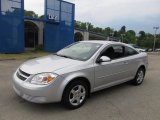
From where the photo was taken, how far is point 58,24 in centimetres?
2669

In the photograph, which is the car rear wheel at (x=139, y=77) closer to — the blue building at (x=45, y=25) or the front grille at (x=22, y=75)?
the front grille at (x=22, y=75)

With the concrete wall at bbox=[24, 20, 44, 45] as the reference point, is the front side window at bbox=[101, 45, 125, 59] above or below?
below

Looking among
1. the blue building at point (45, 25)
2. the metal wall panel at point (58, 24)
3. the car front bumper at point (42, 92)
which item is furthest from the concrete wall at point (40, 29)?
the car front bumper at point (42, 92)

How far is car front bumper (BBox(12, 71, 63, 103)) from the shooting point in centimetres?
418

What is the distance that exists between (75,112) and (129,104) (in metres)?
1.44

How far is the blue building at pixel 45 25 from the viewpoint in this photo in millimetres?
20547

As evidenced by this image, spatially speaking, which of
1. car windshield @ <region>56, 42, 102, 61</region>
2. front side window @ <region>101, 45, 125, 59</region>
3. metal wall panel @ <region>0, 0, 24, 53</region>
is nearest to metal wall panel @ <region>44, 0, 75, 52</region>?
metal wall panel @ <region>0, 0, 24, 53</region>

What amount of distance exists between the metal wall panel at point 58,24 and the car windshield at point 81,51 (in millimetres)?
19992

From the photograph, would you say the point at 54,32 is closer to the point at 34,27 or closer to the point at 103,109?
the point at 34,27

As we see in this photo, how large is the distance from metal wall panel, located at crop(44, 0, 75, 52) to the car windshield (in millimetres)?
19992

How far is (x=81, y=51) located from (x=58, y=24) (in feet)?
71.3

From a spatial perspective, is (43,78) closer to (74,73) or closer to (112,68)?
(74,73)

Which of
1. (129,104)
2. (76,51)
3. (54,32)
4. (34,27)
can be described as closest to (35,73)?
(76,51)

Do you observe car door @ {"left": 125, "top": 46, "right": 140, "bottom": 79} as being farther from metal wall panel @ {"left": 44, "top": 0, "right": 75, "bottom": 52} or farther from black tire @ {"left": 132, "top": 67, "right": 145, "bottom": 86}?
metal wall panel @ {"left": 44, "top": 0, "right": 75, "bottom": 52}
